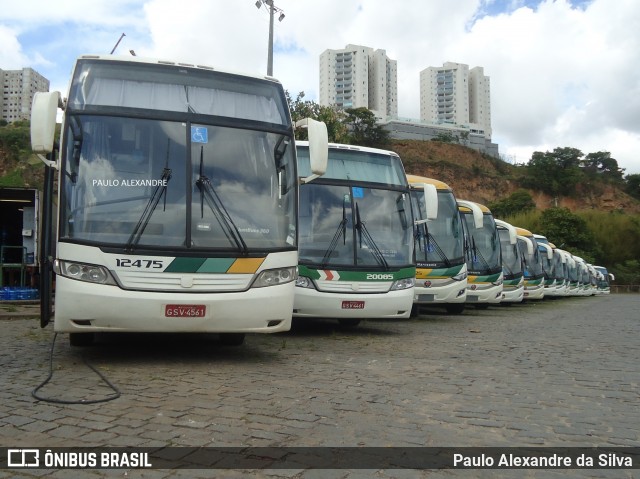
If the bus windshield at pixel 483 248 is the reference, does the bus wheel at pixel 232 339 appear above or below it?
below

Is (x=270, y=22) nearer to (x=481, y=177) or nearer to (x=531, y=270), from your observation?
(x=531, y=270)

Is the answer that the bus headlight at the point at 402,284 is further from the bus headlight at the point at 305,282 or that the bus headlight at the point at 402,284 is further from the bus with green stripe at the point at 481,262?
Answer: the bus with green stripe at the point at 481,262

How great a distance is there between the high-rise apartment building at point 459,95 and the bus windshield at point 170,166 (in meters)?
139

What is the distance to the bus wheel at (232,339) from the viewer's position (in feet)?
26.2

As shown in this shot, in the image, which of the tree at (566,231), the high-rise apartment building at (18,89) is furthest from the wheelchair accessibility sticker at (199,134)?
the tree at (566,231)

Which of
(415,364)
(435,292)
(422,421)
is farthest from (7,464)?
(435,292)

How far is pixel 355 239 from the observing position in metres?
10.1

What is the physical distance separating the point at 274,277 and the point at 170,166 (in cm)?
162

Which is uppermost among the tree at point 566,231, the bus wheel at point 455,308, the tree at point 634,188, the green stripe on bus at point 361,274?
the tree at point 634,188

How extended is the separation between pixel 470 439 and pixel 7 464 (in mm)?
2812

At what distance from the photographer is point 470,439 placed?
419 centimetres

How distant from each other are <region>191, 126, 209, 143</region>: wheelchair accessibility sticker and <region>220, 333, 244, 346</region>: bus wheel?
2.54m

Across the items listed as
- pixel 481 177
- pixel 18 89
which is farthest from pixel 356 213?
pixel 481 177

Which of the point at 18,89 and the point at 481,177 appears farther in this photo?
the point at 481,177
